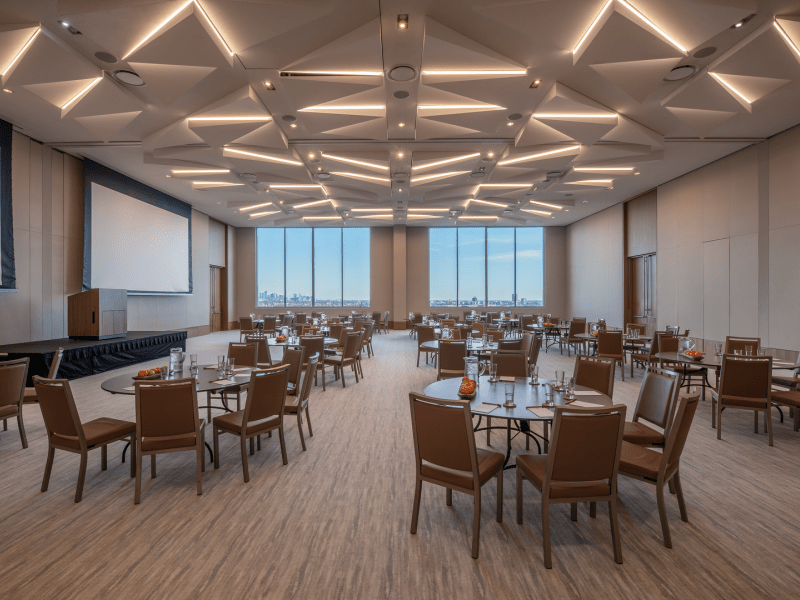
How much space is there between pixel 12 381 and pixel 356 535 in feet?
13.9

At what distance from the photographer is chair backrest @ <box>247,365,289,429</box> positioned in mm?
3629

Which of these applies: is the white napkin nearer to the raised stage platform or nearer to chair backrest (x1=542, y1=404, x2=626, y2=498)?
chair backrest (x1=542, y1=404, x2=626, y2=498)

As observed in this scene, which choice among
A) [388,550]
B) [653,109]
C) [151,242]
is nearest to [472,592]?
[388,550]

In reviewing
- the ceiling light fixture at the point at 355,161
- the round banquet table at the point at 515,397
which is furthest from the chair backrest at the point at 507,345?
→ the ceiling light fixture at the point at 355,161

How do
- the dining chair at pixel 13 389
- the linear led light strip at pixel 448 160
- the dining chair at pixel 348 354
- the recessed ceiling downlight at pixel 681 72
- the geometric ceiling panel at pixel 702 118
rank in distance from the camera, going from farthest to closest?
1. the linear led light strip at pixel 448 160
2. the dining chair at pixel 348 354
3. the geometric ceiling panel at pixel 702 118
4. the recessed ceiling downlight at pixel 681 72
5. the dining chair at pixel 13 389

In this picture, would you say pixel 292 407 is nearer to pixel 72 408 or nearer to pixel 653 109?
pixel 72 408

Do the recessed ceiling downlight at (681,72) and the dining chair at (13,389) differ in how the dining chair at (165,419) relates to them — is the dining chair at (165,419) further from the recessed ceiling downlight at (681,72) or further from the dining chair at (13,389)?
the recessed ceiling downlight at (681,72)

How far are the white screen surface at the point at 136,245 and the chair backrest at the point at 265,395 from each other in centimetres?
866

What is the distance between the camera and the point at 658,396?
133 inches

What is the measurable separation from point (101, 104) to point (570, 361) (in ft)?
34.6

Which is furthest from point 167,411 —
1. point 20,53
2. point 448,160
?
point 448,160

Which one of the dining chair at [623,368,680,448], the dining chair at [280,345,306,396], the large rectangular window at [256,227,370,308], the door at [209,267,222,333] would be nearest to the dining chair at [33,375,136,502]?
the dining chair at [280,345,306,396]

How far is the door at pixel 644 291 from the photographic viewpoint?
12711 mm

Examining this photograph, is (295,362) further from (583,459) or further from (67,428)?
(583,459)
